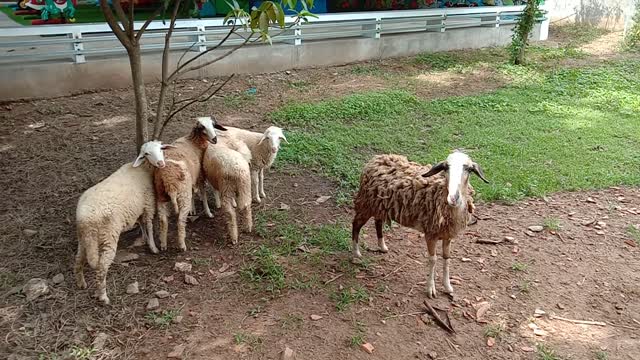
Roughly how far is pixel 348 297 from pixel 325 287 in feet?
0.75

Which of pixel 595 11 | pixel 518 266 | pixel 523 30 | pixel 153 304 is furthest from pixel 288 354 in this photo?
pixel 595 11

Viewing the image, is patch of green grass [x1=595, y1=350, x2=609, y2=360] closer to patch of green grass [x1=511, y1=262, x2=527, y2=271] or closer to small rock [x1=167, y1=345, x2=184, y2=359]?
patch of green grass [x1=511, y1=262, x2=527, y2=271]

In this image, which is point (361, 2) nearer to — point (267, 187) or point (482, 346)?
point (267, 187)

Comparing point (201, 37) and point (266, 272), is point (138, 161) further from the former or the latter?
point (201, 37)

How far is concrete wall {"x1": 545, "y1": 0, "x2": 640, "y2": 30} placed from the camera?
1484 cm

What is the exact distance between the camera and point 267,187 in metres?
5.71

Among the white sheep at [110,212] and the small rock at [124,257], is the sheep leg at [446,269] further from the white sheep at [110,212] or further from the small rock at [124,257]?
the small rock at [124,257]

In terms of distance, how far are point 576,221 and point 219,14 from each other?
10.1m

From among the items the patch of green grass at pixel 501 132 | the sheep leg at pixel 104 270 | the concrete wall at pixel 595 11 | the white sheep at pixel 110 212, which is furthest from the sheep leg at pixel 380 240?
the concrete wall at pixel 595 11

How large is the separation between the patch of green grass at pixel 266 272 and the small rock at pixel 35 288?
1.50m

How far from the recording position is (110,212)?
3707 millimetres

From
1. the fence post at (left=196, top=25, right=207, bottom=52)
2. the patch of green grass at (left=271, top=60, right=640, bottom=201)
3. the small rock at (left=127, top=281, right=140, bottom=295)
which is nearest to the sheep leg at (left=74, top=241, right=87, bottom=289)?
the small rock at (left=127, top=281, right=140, bottom=295)

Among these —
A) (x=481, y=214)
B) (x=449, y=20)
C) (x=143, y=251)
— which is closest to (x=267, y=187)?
(x=143, y=251)

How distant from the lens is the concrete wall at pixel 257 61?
8266 millimetres
